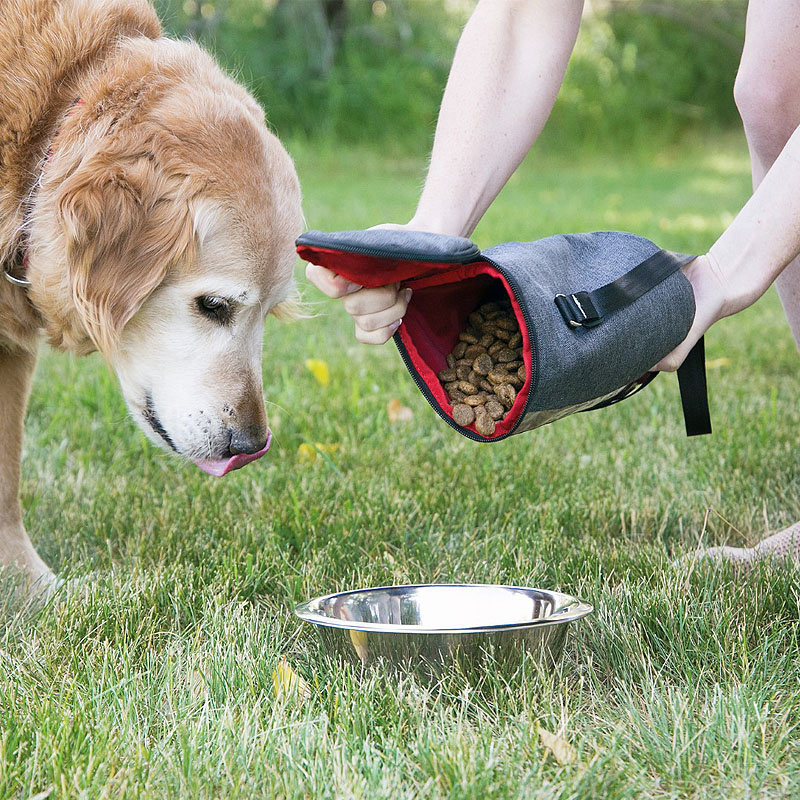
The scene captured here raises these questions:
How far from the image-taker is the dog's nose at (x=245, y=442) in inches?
81.4

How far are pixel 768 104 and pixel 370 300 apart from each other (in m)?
0.99

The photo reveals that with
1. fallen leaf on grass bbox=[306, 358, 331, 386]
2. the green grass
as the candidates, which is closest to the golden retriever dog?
the green grass

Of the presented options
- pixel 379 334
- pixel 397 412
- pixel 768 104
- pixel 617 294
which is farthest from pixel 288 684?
A: pixel 397 412

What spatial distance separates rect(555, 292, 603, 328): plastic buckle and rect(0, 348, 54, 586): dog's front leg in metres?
1.22

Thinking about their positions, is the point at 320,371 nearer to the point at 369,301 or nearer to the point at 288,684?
the point at 369,301

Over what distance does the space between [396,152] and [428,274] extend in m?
9.73

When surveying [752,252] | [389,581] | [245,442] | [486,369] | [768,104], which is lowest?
[389,581]

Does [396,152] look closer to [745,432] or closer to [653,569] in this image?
[745,432]

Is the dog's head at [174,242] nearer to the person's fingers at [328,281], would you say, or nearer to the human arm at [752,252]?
the person's fingers at [328,281]

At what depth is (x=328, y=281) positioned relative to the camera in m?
1.46

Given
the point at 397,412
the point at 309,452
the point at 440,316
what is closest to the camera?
the point at 440,316

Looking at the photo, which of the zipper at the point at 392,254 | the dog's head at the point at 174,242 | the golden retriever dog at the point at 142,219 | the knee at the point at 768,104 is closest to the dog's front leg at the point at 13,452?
the golden retriever dog at the point at 142,219

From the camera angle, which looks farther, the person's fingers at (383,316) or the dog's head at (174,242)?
the dog's head at (174,242)

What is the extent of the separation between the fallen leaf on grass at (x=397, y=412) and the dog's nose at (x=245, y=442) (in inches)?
34.8
